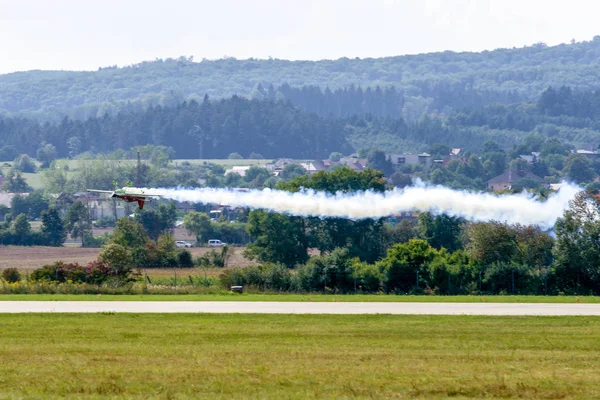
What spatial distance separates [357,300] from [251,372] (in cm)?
3095

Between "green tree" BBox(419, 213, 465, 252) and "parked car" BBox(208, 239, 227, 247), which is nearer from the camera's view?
"green tree" BBox(419, 213, 465, 252)

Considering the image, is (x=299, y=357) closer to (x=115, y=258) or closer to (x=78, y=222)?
(x=115, y=258)

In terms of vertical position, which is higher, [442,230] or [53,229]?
[442,230]

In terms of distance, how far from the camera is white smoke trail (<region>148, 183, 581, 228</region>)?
270 ft

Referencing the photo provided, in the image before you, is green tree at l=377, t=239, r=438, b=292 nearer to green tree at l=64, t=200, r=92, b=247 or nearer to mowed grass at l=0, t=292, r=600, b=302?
mowed grass at l=0, t=292, r=600, b=302

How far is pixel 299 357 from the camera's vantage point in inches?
1534

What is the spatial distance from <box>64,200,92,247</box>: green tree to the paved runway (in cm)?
10973

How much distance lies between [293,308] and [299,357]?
20285 mm

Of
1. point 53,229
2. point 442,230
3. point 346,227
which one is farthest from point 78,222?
point 442,230

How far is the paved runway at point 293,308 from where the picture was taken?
56.8 m

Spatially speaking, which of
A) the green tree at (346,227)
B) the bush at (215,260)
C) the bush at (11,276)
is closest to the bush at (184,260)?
the bush at (215,260)

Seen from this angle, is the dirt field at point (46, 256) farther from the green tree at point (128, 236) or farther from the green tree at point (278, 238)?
the green tree at point (128, 236)

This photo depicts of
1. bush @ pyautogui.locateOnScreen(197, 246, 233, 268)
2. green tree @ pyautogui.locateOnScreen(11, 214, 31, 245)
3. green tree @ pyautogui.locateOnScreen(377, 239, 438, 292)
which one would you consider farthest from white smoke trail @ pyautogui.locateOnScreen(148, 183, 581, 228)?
green tree @ pyautogui.locateOnScreen(11, 214, 31, 245)

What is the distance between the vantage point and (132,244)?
113 m
